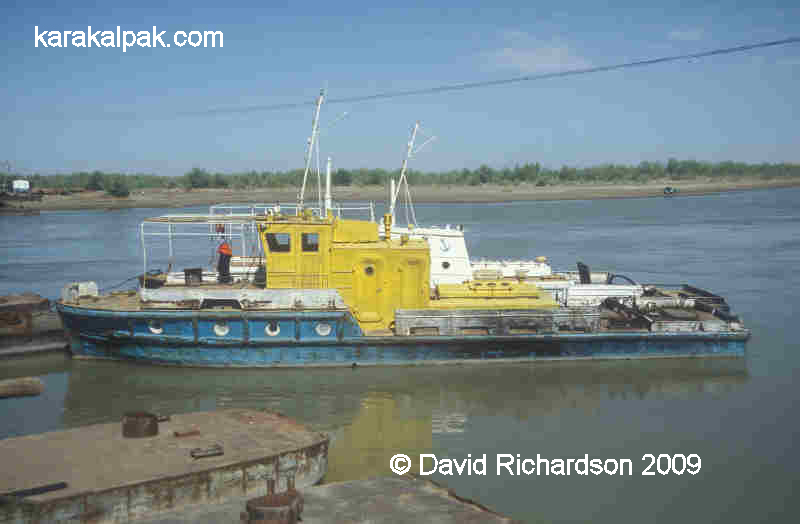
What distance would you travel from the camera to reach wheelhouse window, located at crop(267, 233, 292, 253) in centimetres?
1539

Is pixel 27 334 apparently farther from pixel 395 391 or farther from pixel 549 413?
pixel 549 413

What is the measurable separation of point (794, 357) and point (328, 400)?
11.9 metres

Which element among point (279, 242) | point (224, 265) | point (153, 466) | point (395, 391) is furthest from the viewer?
point (224, 265)

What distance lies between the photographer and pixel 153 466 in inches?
310

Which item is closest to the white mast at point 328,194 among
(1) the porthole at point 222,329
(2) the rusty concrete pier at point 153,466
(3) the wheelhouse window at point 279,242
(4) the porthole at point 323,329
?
(3) the wheelhouse window at point 279,242

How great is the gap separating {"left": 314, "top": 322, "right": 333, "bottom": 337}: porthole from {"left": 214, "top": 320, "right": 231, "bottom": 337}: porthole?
78.0 inches

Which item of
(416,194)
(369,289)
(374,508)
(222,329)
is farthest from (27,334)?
(416,194)

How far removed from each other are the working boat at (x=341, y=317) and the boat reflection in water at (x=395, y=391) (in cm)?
30

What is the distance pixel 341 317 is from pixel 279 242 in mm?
2334

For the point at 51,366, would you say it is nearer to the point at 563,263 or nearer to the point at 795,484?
the point at 795,484

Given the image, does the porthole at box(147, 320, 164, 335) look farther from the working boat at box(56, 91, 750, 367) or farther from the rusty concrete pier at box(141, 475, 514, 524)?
the rusty concrete pier at box(141, 475, 514, 524)

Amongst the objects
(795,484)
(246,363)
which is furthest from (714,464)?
(246,363)

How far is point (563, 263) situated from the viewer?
30.9 m

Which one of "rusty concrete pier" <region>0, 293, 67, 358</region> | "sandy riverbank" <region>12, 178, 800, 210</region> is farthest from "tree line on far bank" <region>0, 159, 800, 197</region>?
"rusty concrete pier" <region>0, 293, 67, 358</region>
